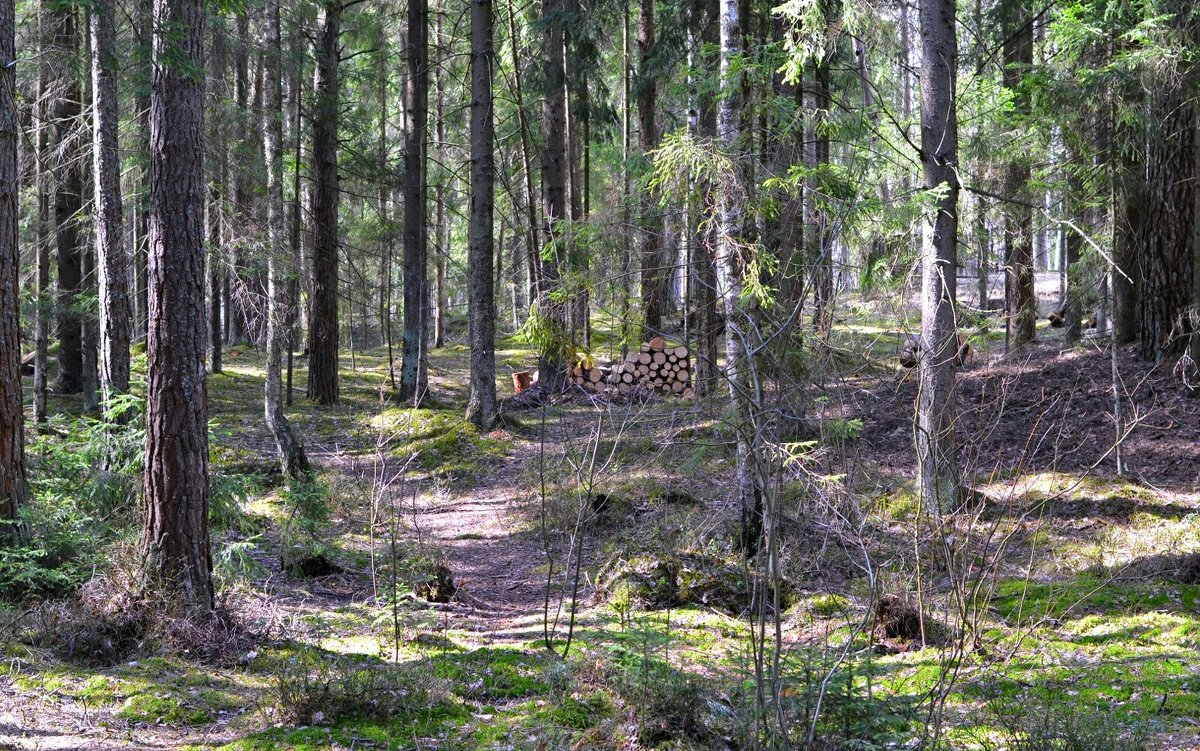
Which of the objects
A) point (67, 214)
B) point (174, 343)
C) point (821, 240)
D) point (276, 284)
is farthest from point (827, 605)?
point (67, 214)

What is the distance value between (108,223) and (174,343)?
4.61 m

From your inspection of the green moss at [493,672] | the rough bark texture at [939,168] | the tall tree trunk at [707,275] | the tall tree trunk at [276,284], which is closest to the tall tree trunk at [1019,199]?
the rough bark texture at [939,168]

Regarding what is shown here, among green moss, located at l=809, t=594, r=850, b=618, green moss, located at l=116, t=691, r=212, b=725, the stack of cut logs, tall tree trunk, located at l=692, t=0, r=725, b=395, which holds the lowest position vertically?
green moss, located at l=809, t=594, r=850, b=618

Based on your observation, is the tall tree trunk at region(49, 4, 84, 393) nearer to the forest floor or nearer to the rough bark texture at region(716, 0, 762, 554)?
the forest floor

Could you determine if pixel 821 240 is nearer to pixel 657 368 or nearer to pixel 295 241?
pixel 657 368

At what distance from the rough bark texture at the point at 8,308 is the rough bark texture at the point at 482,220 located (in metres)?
7.45

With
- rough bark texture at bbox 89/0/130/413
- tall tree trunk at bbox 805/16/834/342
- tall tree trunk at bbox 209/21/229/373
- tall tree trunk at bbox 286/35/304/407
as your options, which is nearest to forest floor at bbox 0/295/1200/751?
tall tree trunk at bbox 805/16/834/342

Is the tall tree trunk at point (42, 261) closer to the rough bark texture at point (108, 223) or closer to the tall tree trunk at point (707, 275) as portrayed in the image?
the rough bark texture at point (108, 223)

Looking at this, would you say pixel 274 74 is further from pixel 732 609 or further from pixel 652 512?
pixel 732 609

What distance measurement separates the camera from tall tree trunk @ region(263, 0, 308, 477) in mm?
10711

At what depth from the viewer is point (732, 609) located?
23.6 ft

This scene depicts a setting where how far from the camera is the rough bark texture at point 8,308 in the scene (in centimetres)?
610

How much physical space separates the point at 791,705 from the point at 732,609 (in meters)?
3.20

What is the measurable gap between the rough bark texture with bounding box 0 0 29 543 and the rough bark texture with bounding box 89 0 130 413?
2.80 metres
